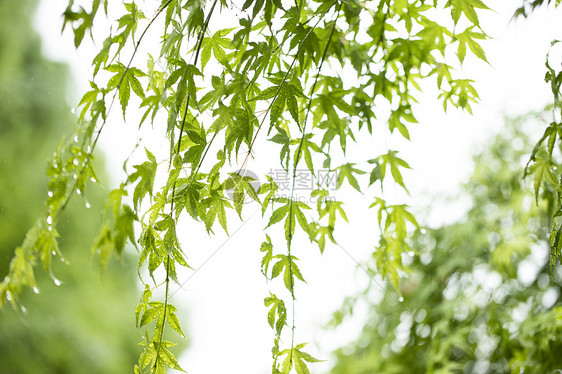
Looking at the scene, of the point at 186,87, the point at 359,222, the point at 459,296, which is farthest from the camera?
the point at 359,222

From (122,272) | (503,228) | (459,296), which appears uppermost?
(122,272)

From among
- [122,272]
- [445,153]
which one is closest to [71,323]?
[122,272]

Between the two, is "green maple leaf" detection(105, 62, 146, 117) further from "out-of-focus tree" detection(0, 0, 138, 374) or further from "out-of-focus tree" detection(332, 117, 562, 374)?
"out-of-focus tree" detection(0, 0, 138, 374)

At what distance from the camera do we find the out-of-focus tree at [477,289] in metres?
1.30

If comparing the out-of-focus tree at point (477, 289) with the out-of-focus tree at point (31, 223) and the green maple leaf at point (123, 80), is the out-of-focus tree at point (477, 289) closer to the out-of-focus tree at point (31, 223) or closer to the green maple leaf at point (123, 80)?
the green maple leaf at point (123, 80)

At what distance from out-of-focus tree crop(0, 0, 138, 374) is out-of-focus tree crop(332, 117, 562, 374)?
151 cm

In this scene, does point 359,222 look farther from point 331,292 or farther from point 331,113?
point 331,113

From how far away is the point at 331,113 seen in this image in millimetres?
497

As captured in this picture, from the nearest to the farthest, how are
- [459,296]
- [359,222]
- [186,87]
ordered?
1. [186,87]
2. [459,296]
3. [359,222]

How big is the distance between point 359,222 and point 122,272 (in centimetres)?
183

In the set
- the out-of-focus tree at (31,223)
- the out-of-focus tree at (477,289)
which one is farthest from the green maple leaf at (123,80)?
the out-of-focus tree at (31,223)

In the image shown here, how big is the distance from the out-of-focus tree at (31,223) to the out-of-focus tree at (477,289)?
1.51 meters

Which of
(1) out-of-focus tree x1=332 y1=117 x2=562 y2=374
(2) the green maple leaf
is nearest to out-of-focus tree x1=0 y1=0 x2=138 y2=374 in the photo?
(1) out-of-focus tree x1=332 y1=117 x2=562 y2=374

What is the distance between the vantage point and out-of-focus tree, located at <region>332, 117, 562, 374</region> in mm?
1305
